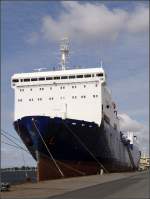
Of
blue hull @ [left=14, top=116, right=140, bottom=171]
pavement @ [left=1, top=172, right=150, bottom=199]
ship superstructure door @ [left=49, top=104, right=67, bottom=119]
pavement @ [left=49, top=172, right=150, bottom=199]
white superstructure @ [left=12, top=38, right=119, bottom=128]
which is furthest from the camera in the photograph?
white superstructure @ [left=12, top=38, right=119, bottom=128]

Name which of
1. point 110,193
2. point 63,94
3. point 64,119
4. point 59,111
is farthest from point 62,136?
point 110,193

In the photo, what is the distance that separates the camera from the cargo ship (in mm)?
32875

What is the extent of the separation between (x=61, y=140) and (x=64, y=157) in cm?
143

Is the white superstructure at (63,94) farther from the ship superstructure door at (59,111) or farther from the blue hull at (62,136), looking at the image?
the blue hull at (62,136)

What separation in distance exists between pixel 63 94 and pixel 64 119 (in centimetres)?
393

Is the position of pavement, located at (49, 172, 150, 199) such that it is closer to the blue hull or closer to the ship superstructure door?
the blue hull

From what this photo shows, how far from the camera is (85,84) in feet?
122

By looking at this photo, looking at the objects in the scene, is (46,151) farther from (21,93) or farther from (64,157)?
(21,93)

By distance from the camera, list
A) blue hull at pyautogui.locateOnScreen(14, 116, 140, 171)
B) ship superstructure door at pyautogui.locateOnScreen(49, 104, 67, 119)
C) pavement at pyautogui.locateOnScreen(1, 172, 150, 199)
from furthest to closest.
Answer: ship superstructure door at pyautogui.locateOnScreen(49, 104, 67, 119) < blue hull at pyautogui.locateOnScreen(14, 116, 140, 171) < pavement at pyautogui.locateOnScreen(1, 172, 150, 199)

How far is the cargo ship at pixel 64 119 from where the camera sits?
32.9 metres

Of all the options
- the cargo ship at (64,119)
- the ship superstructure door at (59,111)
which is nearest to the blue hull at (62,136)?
the cargo ship at (64,119)

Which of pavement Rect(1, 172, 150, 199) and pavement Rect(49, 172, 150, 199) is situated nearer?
pavement Rect(49, 172, 150, 199)

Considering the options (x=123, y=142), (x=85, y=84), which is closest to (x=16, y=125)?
(x=85, y=84)

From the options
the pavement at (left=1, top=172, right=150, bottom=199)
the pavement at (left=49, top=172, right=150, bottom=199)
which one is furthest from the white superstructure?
the pavement at (left=49, top=172, right=150, bottom=199)
